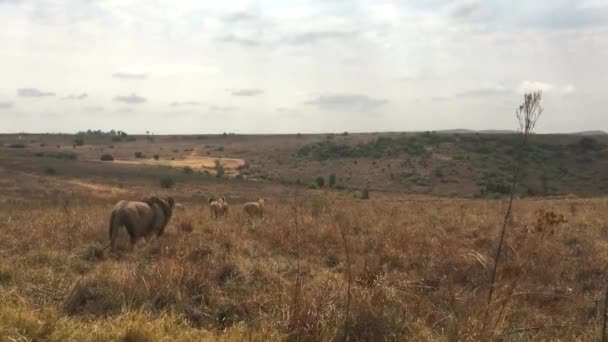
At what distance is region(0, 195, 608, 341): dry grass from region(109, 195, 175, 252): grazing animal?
37 cm

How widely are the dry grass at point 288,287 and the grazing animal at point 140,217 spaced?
1.20ft

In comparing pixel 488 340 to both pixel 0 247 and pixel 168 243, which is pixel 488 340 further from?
pixel 0 247

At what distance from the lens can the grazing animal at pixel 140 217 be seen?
9945 millimetres

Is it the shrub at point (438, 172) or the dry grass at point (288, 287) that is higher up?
the dry grass at point (288, 287)

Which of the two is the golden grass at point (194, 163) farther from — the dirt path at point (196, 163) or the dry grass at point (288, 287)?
the dry grass at point (288, 287)

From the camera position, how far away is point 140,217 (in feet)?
34.1

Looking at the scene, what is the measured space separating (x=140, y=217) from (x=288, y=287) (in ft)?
16.2

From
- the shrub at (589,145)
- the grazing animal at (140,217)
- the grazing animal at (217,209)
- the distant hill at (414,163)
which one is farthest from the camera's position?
the shrub at (589,145)

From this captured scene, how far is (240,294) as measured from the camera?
682 cm

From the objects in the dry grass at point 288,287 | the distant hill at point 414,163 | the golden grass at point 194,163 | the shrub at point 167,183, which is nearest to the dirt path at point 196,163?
the golden grass at point 194,163

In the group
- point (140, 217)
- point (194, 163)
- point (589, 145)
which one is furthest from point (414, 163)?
point (140, 217)

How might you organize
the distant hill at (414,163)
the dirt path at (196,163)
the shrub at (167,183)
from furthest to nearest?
the dirt path at (196,163) < the distant hill at (414,163) < the shrub at (167,183)

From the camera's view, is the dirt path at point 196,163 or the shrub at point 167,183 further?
the dirt path at point 196,163

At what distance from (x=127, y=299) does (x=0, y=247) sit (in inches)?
187
